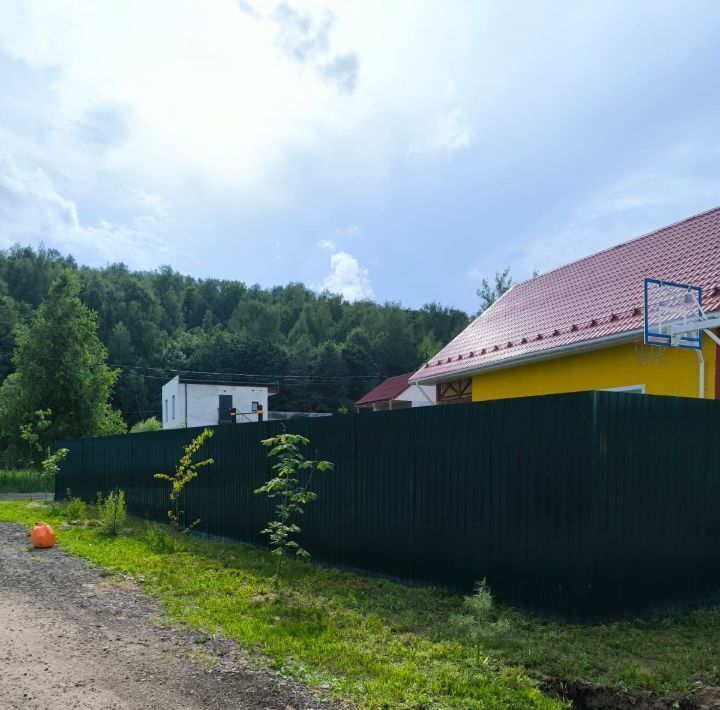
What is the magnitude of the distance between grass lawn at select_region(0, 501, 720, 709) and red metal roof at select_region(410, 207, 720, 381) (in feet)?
16.1

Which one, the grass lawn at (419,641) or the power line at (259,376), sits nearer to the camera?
the grass lawn at (419,641)

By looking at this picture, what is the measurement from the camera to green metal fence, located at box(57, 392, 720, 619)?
5.38m

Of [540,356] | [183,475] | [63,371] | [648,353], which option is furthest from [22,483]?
[648,353]

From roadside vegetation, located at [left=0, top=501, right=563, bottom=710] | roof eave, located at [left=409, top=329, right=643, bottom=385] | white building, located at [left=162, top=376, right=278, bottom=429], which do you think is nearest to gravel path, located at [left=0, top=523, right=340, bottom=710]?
roadside vegetation, located at [left=0, top=501, right=563, bottom=710]

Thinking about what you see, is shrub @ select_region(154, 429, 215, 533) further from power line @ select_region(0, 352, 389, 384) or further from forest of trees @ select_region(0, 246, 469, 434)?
power line @ select_region(0, 352, 389, 384)

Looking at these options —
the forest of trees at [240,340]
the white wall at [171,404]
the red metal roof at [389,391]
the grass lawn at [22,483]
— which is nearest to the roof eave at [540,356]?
the grass lawn at [22,483]

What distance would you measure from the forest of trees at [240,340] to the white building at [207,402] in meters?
21.1

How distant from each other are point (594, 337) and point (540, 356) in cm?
118

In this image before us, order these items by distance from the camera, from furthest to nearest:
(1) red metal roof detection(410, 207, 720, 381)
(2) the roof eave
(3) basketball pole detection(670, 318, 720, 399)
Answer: (1) red metal roof detection(410, 207, 720, 381), (2) the roof eave, (3) basketball pole detection(670, 318, 720, 399)

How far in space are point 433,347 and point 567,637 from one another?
54370 millimetres

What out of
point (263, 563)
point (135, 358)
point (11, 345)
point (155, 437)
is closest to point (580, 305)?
point (263, 563)

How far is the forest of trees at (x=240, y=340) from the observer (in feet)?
202

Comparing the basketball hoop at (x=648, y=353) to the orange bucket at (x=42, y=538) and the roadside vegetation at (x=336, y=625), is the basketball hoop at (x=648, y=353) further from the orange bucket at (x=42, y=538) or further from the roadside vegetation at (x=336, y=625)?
the orange bucket at (x=42, y=538)

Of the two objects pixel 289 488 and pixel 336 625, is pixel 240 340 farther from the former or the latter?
pixel 336 625
